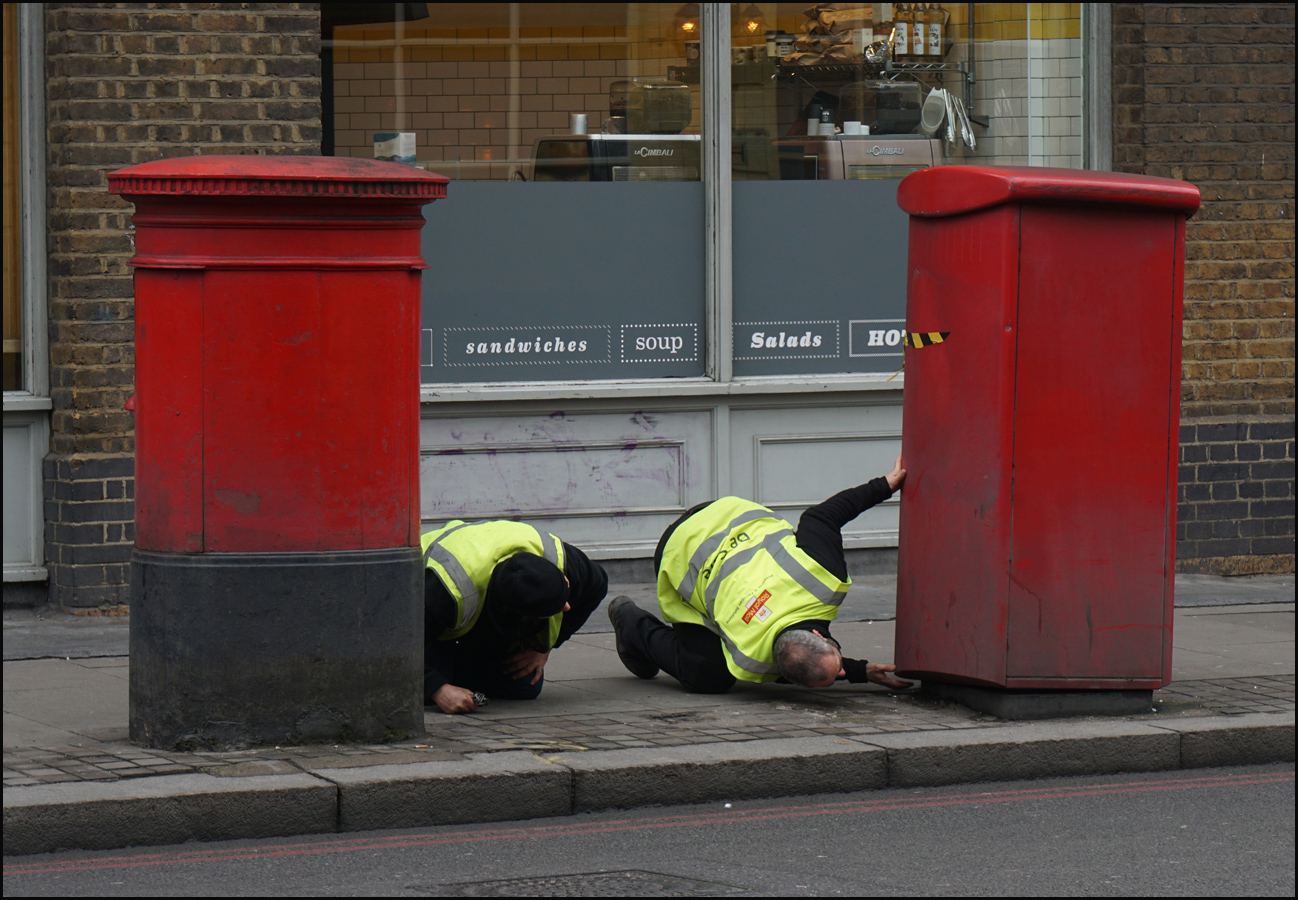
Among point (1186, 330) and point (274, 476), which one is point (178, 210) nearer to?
point (274, 476)

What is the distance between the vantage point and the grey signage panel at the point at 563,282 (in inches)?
352

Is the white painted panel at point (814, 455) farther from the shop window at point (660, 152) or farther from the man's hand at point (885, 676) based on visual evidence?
the man's hand at point (885, 676)

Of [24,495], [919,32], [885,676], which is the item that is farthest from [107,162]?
[919,32]

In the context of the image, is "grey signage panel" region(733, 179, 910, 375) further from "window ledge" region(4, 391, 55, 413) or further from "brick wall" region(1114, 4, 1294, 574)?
"window ledge" region(4, 391, 55, 413)

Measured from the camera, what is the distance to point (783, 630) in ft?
21.0

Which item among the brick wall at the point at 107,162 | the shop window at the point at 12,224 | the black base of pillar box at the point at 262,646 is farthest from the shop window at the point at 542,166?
the black base of pillar box at the point at 262,646

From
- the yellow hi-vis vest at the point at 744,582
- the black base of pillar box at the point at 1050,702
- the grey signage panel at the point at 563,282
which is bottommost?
the black base of pillar box at the point at 1050,702

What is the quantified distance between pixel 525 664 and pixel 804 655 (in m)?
0.97

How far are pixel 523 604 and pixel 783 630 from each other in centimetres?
97

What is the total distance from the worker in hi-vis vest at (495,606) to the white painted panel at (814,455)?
9.73 ft

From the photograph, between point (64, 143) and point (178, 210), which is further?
point (64, 143)

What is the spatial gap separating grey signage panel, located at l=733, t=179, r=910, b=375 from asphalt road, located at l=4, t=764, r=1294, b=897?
4046mm

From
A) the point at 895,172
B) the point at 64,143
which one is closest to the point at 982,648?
the point at 895,172

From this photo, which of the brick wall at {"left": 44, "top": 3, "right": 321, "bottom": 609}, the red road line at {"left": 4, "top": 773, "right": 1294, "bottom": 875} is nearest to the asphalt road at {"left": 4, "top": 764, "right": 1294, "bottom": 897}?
the red road line at {"left": 4, "top": 773, "right": 1294, "bottom": 875}
